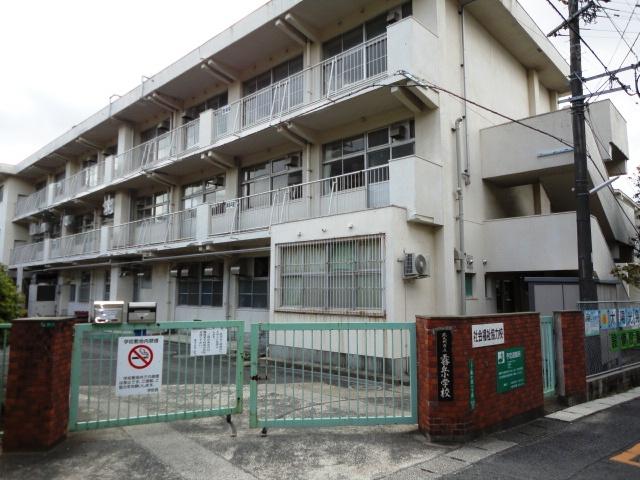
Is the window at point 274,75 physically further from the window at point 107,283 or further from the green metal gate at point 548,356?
the window at point 107,283

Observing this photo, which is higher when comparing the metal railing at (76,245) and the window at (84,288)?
the metal railing at (76,245)

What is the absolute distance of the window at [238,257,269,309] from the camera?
13758 millimetres

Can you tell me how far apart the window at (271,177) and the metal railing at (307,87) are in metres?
1.41

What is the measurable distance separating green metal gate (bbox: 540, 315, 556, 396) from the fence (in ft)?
3.64

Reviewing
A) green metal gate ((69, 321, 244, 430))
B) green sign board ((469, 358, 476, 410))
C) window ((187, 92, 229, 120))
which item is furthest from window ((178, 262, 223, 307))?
green sign board ((469, 358, 476, 410))

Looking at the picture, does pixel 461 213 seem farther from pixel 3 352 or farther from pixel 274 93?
pixel 3 352

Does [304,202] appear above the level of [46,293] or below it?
above

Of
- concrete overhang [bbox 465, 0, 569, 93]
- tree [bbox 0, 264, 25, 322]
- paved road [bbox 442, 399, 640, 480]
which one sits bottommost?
paved road [bbox 442, 399, 640, 480]

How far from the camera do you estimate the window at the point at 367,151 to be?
11.1m

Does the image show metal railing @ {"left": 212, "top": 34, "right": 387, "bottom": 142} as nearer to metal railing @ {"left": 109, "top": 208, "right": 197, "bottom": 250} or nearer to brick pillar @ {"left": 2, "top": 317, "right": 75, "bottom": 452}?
metal railing @ {"left": 109, "top": 208, "right": 197, "bottom": 250}

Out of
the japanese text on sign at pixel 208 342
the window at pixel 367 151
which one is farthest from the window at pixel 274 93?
the japanese text on sign at pixel 208 342

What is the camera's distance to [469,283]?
435 inches

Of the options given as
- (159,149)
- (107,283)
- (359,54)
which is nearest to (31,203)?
(107,283)

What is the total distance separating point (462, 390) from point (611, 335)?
5.28m
